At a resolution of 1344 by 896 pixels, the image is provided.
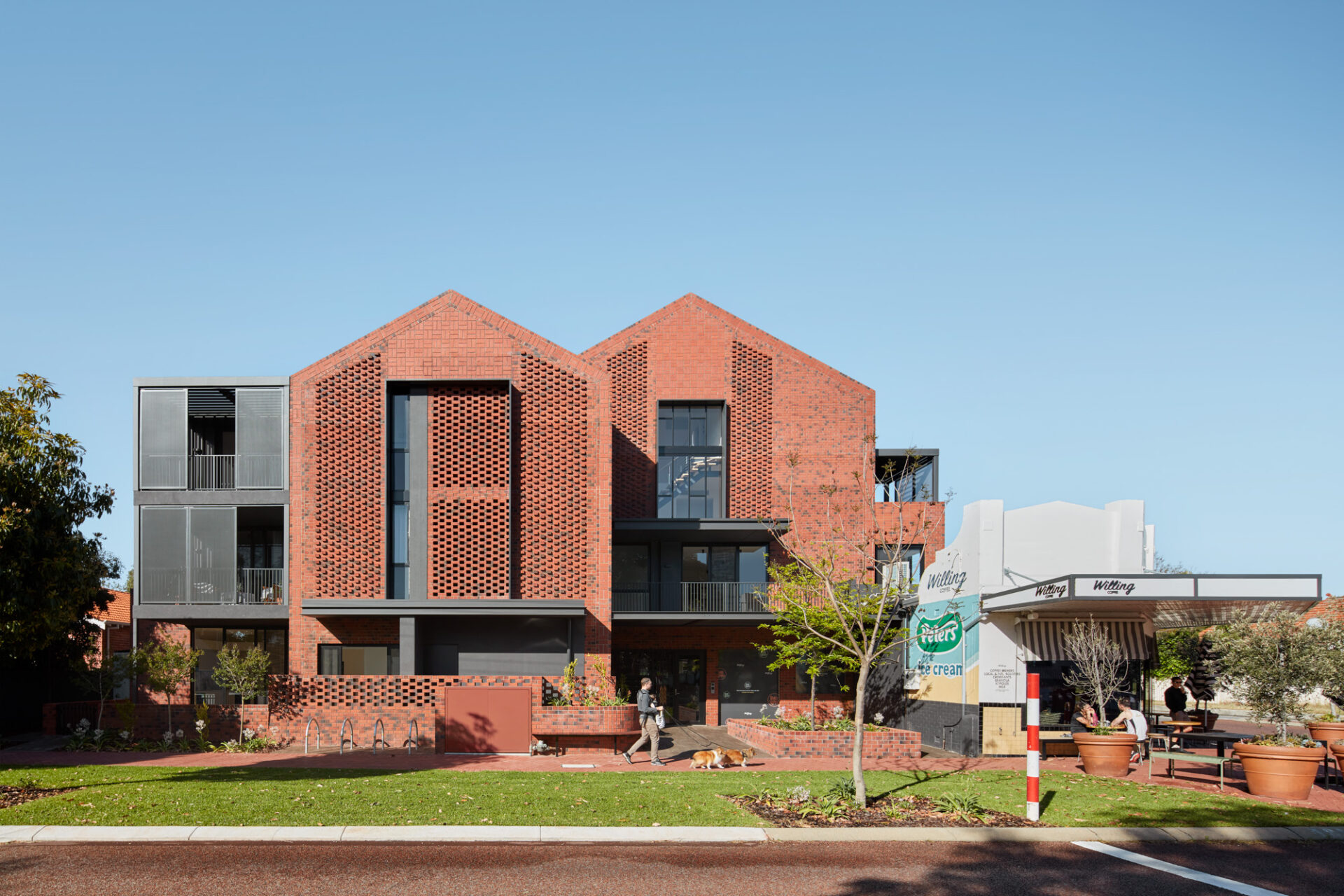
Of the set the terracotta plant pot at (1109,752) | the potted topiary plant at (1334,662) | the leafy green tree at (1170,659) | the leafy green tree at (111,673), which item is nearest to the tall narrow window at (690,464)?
the terracotta plant pot at (1109,752)

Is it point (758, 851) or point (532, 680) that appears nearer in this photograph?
point (758, 851)

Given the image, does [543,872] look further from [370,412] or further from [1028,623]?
[370,412]

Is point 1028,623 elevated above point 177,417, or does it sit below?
below

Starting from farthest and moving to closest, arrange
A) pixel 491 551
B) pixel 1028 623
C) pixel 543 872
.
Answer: pixel 491 551 → pixel 1028 623 → pixel 543 872

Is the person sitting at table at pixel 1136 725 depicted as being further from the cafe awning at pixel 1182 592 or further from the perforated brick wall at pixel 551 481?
the perforated brick wall at pixel 551 481

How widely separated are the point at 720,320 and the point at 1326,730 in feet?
62.2

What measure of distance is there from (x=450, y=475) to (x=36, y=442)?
10.5 metres

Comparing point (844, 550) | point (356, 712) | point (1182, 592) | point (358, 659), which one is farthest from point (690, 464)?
point (1182, 592)

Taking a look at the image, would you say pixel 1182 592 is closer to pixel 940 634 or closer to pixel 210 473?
pixel 940 634

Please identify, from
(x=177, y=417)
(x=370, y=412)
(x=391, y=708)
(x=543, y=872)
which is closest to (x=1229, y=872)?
(x=543, y=872)

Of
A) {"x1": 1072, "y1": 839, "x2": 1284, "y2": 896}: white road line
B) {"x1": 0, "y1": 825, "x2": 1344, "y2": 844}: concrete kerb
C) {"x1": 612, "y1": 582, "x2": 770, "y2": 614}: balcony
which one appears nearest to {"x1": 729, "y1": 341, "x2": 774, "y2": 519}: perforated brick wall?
{"x1": 612, "y1": 582, "x2": 770, "y2": 614}: balcony

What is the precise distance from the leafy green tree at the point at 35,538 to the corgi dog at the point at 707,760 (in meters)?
11.7

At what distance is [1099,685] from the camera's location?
20.4 metres

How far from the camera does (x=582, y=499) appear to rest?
27.5 m
